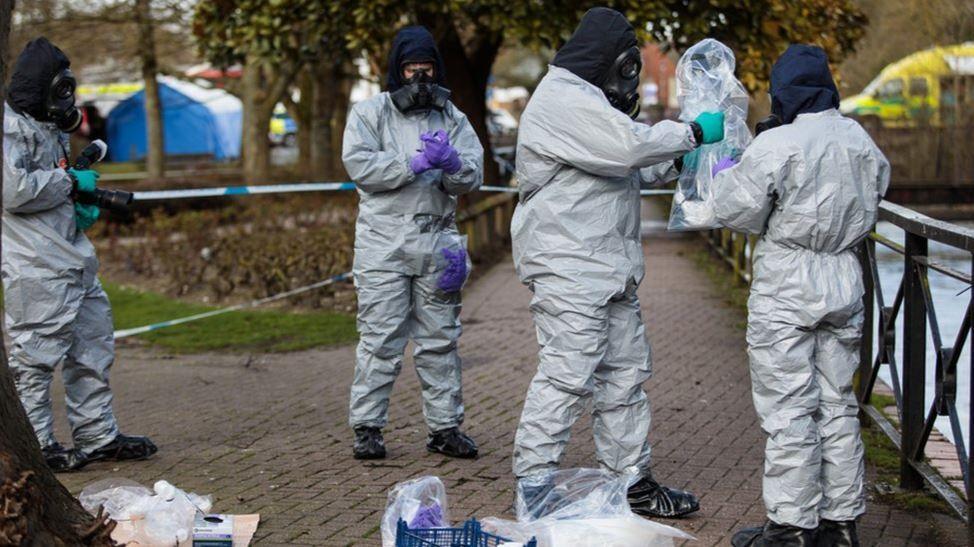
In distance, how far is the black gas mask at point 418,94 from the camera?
6039 millimetres

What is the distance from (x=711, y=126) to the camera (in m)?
4.97

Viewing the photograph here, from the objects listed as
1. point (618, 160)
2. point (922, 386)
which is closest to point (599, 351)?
point (618, 160)

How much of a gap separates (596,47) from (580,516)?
1.74m

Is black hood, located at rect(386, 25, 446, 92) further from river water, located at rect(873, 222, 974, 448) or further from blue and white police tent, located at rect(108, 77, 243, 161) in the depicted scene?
blue and white police tent, located at rect(108, 77, 243, 161)

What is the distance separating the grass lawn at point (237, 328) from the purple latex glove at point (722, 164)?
5.15m

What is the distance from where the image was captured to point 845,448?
4652 mm

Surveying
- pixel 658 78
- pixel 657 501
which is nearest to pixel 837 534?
pixel 657 501

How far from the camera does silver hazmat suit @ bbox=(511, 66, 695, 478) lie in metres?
4.92

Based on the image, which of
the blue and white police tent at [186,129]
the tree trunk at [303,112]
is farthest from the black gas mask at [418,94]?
the blue and white police tent at [186,129]

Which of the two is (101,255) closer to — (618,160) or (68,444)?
(68,444)

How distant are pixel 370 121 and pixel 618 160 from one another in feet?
5.36

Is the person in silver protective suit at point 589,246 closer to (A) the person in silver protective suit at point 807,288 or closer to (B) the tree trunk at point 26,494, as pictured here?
(A) the person in silver protective suit at point 807,288

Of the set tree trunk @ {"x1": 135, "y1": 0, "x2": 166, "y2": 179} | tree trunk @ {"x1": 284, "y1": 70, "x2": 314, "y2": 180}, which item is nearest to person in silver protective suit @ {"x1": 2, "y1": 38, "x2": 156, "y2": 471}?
tree trunk @ {"x1": 135, "y1": 0, "x2": 166, "y2": 179}

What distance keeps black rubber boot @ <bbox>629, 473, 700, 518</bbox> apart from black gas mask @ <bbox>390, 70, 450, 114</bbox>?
1974 mm
